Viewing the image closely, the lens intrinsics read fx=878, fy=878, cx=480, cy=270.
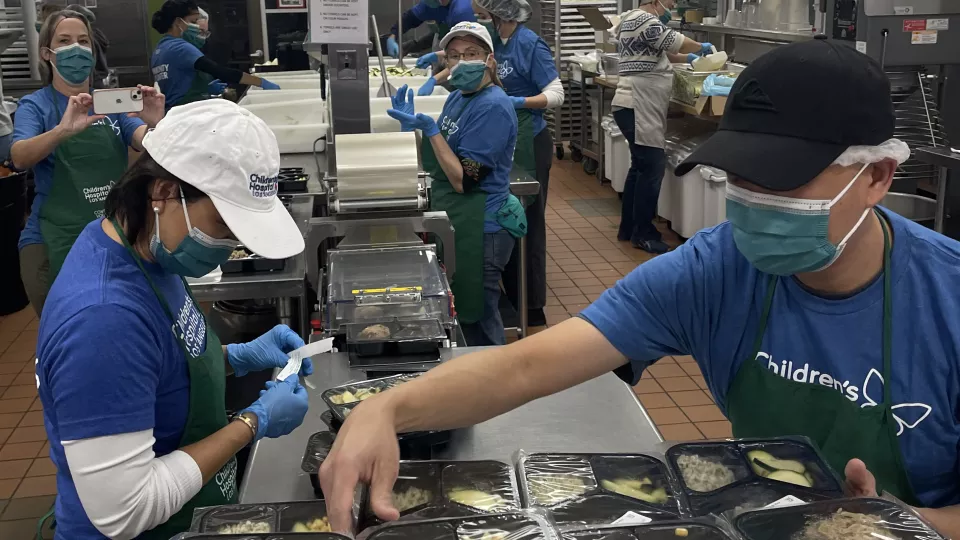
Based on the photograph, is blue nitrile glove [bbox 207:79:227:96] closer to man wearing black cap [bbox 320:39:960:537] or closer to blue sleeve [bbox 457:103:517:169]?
blue sleeve [bbox 457:103:517:169]

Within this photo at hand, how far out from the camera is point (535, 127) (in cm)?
561

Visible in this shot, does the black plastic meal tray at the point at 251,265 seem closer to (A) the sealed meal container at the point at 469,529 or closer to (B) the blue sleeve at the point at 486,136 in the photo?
(B) the blue sleeve at the point at 486,136

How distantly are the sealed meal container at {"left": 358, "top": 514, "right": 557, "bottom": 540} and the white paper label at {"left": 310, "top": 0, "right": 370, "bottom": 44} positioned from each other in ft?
9.00

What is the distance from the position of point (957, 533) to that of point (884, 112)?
2.11 feet

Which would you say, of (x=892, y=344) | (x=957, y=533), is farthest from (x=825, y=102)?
(x=957, y=533)

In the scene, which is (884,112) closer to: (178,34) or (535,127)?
(535,127)

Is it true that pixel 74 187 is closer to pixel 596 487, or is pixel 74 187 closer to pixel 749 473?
pixel 596 487

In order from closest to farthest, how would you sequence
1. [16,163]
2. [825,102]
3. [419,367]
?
[825,102] < [419,367] < [16,163]

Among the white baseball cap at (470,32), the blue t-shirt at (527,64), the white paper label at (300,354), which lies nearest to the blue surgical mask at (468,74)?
the white baseball cap at (470,32)

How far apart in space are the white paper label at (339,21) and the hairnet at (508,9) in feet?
6.74

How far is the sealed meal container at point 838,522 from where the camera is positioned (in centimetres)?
120

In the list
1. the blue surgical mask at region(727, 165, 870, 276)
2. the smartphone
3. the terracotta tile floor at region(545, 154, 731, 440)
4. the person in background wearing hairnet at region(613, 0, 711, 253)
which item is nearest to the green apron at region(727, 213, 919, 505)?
the blue surgical mask at region(727, 165, 870, 276)

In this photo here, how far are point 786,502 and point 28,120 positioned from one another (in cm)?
342

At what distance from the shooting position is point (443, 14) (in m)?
7.01
